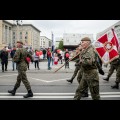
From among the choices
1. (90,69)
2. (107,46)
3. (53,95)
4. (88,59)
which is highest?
(107,46)

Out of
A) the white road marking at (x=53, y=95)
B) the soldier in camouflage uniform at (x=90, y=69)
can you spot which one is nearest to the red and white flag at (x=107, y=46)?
the white road marking at (x=53, y=95)

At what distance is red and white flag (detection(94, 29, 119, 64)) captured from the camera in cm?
820

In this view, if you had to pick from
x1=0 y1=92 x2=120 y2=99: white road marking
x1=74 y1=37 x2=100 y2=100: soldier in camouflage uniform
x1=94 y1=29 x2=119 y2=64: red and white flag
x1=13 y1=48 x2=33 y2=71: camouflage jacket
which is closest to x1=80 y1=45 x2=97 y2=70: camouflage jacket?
x1=74 y1=37 x2=100 y2=100: soldier in camouflage uniform

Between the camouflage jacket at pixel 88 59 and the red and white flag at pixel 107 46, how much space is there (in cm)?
185

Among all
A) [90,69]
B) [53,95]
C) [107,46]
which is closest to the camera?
[90,69]

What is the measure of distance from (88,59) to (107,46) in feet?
8.38

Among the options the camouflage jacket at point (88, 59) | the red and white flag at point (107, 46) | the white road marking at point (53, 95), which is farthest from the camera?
the white road marking at point (53, 95)

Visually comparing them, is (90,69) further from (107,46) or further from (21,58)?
(21,58)

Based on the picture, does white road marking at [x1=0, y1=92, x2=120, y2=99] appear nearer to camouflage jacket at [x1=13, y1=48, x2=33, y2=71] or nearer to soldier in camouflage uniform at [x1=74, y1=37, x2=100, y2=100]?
camouflage jacket at [x1=13, y1=48, x2=33, y2=71]

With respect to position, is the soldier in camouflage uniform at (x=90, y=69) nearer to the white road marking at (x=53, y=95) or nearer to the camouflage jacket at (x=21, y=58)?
the white road marking at (x=53, y=95)

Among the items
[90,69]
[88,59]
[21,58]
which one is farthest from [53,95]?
[88,59]

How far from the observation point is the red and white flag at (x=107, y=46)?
8.20 meters

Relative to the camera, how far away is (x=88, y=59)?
242 inches
